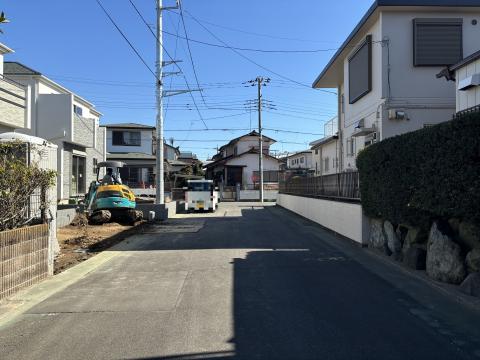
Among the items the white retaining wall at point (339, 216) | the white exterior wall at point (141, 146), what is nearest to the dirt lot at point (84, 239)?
the white retaining wall at point (339, 216)

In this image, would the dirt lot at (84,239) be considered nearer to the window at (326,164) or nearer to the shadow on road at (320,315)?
the shadow on road at (320,315)

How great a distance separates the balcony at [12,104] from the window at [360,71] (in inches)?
540

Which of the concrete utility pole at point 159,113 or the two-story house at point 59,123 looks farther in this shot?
the concrete utility pole at point 159,113

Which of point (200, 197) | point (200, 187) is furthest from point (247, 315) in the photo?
point (200, 187)

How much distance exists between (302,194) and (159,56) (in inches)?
423

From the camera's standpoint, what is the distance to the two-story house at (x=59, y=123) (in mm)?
25266

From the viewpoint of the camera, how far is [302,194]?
27.6 metres

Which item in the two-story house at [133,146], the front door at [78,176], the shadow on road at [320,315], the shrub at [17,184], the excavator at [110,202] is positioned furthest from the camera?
the two-story house at [133,146]

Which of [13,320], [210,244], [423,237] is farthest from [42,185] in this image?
[423,237]

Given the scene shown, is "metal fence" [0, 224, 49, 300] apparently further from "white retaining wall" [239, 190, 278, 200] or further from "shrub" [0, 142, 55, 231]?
"white retaining wall" [239, 190, 278, 200]

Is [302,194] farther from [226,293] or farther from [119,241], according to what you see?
[226,293]

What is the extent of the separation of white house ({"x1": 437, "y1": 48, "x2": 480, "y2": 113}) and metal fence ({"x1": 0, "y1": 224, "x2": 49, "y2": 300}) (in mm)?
9630

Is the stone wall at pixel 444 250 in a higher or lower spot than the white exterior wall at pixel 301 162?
lower

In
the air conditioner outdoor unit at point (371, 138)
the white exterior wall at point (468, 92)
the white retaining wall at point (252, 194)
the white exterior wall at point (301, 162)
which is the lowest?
the white retaining wall at point (252, 194)
